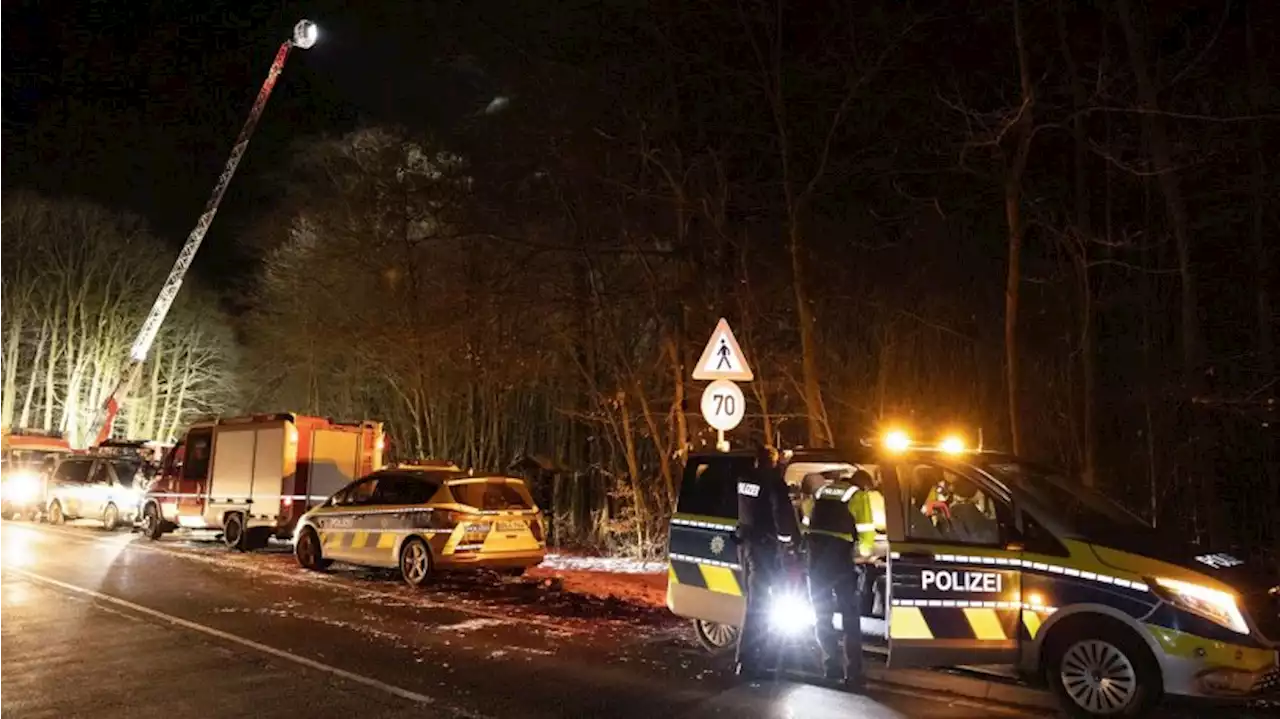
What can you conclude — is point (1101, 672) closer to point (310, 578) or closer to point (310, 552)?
point (310, 578)

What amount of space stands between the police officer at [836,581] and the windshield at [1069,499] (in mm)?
1157

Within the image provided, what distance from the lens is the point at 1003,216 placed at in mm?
16609

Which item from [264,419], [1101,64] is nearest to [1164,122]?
[1101,64]

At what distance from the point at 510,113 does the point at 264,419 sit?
7215 millimetres

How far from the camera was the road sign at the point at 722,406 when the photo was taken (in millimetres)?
10773

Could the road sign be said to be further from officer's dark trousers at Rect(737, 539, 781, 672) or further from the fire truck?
the fire truck

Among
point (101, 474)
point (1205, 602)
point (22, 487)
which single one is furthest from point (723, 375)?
point (22, 487)

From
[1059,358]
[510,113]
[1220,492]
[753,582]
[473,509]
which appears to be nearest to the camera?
[753,582]

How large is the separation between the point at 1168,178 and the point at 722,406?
7506 mm

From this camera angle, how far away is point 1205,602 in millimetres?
6320

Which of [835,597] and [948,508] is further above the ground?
[948,508]

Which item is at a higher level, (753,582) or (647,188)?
(647,188)

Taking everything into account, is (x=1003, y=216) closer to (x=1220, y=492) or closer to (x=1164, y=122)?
(x=1164, y=122)

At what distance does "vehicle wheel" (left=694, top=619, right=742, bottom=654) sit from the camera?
29.1 ft
